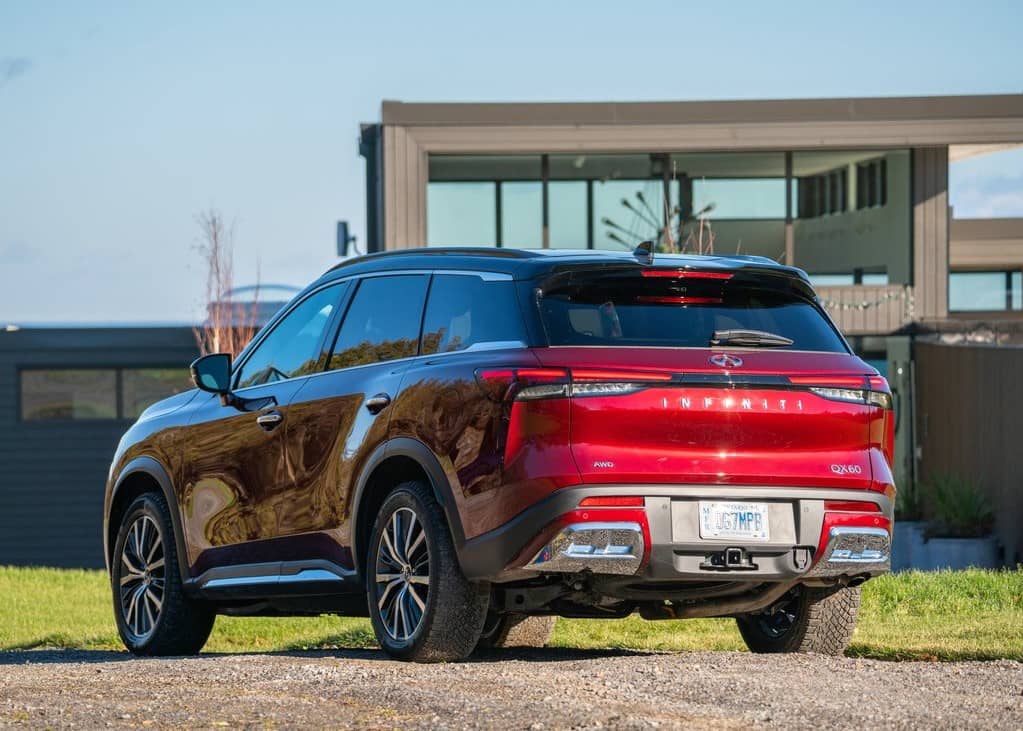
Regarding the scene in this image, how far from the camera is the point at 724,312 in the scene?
748 centimetres

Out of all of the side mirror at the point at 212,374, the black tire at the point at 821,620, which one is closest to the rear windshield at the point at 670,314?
the black tire at the point at 821,620

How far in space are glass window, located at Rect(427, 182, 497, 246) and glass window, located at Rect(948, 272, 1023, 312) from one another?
13.7 meters

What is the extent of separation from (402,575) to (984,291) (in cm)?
3216

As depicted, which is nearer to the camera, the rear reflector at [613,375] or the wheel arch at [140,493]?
the rear reflector at [613,375]

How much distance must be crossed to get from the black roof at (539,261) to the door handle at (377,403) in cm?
65

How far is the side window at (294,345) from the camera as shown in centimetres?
862

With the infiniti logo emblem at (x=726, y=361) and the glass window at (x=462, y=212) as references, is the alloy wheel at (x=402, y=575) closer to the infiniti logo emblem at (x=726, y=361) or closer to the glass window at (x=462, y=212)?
the infiniti logo emblem at (x=726, y=361)

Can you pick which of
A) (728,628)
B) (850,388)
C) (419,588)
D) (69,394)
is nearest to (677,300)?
(850,388)

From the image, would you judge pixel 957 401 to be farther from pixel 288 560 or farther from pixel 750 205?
pixel 288 560

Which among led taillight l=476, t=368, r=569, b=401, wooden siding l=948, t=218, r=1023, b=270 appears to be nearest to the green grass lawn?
led taillight l=476, t=368, r=569, b=401

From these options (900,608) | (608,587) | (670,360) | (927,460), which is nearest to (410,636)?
(608,587)

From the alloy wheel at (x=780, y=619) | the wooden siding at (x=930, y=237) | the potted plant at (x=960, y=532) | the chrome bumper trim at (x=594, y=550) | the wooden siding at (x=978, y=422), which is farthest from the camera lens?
the wooden siding at (x=930, y=237)

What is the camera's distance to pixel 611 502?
6.85 m

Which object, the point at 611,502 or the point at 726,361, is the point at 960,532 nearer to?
the point at 726,361
